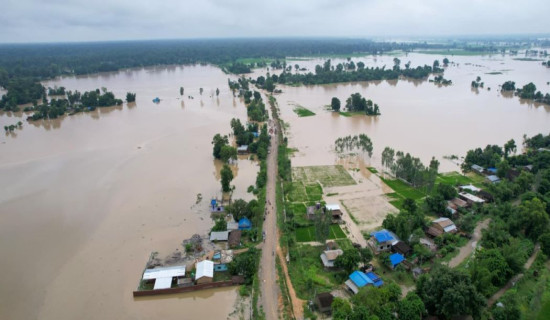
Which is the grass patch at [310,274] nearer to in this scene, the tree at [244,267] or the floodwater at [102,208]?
the tree at [244,267]

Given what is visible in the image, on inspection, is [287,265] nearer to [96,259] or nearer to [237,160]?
[96,259]

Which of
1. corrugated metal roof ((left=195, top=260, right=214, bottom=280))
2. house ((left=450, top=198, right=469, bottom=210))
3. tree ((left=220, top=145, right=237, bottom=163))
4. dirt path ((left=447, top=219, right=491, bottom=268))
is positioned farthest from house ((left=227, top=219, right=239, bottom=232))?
house ((left=450, top=198, right=469, bottom=210))

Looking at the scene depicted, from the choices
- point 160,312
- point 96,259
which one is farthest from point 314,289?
point 96,259

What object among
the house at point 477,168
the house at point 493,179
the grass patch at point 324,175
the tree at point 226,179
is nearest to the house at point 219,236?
the tree at point 226,179

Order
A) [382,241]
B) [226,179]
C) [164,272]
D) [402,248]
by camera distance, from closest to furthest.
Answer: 1. [164,272]
2. [402,248]
3. [382,241]
4. [226,179]

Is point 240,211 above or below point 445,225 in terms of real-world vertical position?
above

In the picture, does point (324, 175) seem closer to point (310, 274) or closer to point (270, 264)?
point (270, 264)

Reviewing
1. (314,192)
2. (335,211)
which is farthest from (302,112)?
(335,211)
